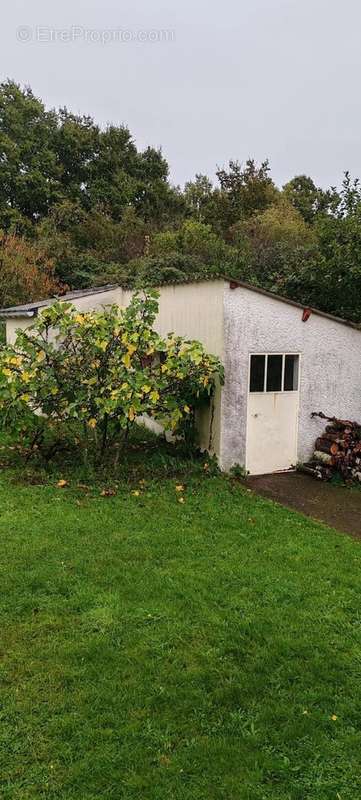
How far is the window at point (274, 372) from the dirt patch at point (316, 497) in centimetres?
147

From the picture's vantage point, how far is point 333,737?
2883mm

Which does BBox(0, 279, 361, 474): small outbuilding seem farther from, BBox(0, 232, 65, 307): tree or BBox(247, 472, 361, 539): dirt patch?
BBox(0, 232, 65, 307): tree

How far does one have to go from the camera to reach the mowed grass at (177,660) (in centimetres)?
265

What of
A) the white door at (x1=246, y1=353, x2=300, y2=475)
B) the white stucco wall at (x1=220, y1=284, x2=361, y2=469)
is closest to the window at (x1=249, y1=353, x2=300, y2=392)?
A: the white door at (x1=246, y1=353, x2=300, y2=475)

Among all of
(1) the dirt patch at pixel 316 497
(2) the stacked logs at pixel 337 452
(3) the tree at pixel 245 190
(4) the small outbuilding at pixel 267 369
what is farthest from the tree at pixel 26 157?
(1) the dirt patch at pixel 316 497

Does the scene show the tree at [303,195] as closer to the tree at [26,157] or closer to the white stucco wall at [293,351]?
the tree at [26,157]

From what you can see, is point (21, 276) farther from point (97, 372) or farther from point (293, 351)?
point (293, 351)

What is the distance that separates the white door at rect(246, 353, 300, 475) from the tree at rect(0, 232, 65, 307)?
38.6 feet

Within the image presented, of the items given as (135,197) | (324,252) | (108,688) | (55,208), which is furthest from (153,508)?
(135,197)

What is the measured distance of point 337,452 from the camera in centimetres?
855

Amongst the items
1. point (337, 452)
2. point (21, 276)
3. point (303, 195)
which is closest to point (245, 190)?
point (303, 195)

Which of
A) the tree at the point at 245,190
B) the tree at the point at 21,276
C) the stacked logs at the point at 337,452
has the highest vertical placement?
the tree at the point at 245,190

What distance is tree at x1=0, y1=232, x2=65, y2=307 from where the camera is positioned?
1741cm

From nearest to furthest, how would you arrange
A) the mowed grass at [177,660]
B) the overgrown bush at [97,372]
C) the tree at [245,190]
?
the mowed grass at [177,660]
the overgrown bush at [97,372]
the tree at [245,190]
